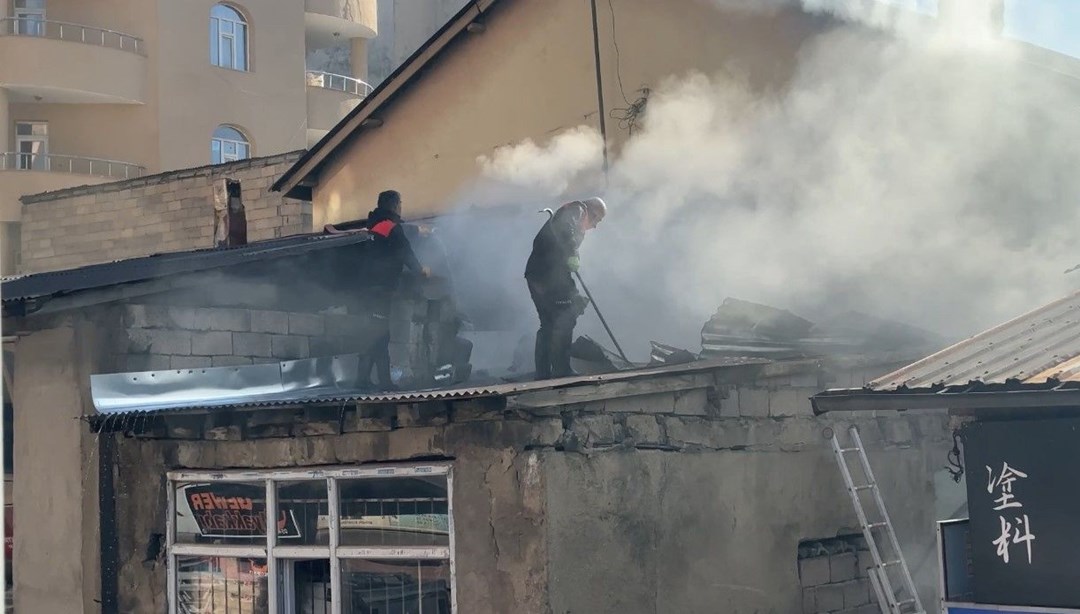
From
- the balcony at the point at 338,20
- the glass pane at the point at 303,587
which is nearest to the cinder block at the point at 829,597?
the glass pane at the point at 303,587

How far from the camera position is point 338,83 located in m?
35.1

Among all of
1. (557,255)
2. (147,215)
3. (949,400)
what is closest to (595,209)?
(557,255)

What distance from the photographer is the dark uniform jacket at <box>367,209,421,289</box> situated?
11750mm

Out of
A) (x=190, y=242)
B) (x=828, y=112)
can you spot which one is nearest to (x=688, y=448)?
(x=828, y=112)

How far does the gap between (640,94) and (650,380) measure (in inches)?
274

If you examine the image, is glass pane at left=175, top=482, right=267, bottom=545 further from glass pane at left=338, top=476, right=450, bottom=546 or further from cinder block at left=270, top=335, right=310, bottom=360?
cinder block at left=270, top=335, right=310, bottom=360

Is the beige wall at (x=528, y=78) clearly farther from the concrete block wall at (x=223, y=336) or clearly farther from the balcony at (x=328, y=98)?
the balcony at (x=328, y=98)

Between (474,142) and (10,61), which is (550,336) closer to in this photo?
(474,142)

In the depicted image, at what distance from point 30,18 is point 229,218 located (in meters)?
17.1

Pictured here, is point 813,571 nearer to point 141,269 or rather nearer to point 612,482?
point 612,482

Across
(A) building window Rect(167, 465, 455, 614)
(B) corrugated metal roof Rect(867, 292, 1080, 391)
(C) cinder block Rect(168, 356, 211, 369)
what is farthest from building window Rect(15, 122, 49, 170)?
(B) corrugated metal roof Rect(867, 292, 1080, 391)

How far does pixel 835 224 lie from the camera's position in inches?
549

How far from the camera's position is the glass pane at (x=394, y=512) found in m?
8.47

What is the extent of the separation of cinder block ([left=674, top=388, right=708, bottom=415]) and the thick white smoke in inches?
170
